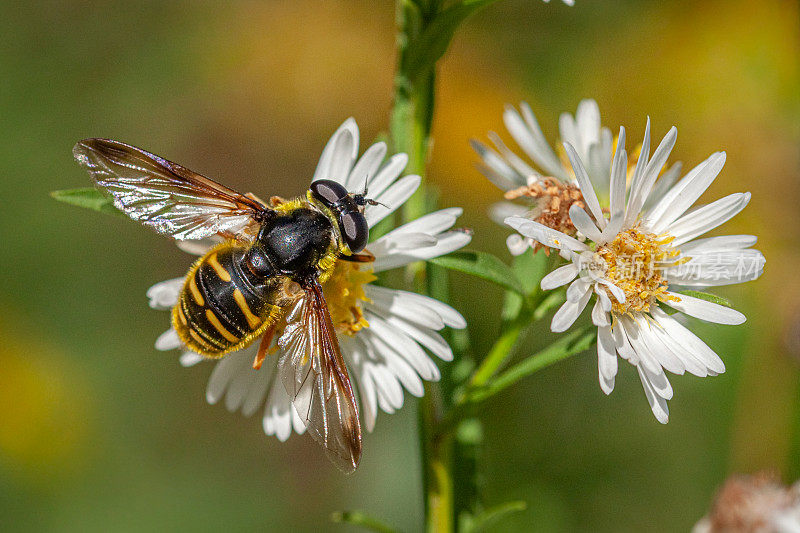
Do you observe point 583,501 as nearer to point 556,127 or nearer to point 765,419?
point 765,419

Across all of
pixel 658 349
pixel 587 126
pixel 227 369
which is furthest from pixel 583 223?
pixel 227 369

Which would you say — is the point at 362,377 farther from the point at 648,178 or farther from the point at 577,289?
the point at 648,178

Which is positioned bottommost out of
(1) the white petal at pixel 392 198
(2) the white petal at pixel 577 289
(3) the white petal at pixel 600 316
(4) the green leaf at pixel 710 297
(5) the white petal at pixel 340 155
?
(4) the green leaf at pixel 710 297

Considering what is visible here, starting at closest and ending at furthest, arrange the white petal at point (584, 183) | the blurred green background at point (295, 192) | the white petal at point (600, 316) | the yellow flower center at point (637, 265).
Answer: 1. the white petal at point (584, 183)
2. the white petal at point (600, 316)
3. the yellow flower center at point (637, 265)
4. the blurred green background at point (295, 192)

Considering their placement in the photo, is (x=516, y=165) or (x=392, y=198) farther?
(x=516, y=165)

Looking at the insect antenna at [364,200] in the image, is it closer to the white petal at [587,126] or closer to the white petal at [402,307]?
the white petal at [402,307]

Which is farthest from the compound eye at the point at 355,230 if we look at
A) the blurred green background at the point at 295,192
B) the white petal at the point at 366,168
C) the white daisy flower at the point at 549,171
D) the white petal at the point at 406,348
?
the blurred green background at the point at 295,192
